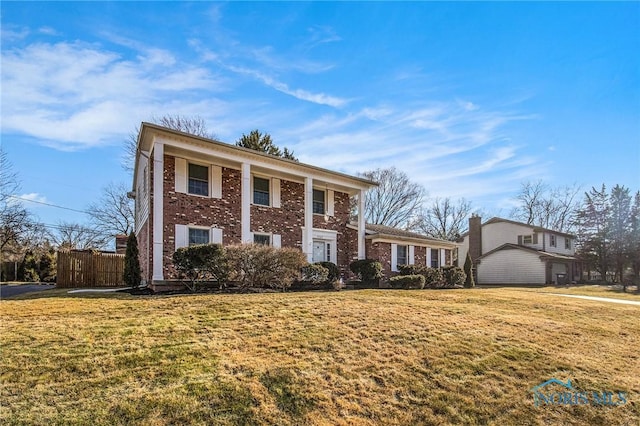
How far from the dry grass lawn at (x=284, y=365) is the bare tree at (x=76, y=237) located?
34969 millimetres

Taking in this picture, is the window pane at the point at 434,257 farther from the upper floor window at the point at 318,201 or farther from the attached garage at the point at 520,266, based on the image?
the attached garage at the point at 520,266

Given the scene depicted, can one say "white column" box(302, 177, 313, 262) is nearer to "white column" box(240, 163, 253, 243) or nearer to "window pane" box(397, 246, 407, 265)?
"white column" box(240, 163, 253, 243)

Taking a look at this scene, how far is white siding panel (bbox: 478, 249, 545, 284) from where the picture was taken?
31.3 m

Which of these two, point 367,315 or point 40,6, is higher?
point 40,6

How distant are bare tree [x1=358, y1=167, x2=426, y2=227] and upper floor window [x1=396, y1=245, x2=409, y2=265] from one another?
783 inches

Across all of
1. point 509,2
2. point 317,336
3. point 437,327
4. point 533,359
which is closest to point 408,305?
point 437,327

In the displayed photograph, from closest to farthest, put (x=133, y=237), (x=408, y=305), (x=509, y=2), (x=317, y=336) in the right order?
(x=317, y=336) < (x=509, y=2) < (x=408, y=305) < (x=133, y=237)

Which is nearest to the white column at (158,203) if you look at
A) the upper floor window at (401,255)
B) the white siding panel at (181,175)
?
the white siding panel at (181,175)

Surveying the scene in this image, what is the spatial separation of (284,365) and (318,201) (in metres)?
14.8

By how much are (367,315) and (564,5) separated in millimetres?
9608

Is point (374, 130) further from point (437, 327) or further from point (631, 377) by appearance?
point (631, 377)

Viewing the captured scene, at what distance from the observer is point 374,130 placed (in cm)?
1599

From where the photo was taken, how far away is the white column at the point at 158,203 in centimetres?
1358

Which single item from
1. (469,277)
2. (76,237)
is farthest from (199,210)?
(76,237)
